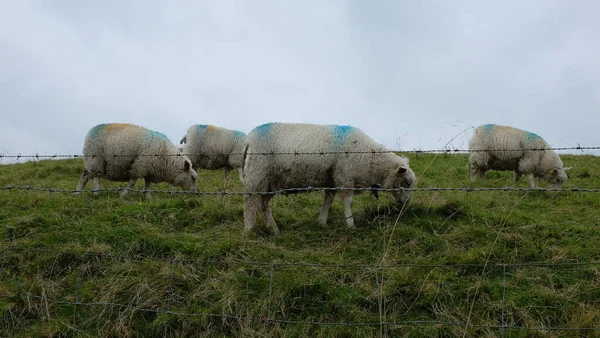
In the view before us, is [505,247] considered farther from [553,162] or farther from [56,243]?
[553,162]

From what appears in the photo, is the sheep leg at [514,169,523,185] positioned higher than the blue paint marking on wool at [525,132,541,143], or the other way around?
the blue paint marking on wool at [525,132,541,143]

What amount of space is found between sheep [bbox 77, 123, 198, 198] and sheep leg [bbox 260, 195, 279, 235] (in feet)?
13.2

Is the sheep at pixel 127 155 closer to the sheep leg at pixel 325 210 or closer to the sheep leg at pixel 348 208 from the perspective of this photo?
the sheep leg at pixel 325 210

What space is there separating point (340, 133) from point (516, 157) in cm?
696

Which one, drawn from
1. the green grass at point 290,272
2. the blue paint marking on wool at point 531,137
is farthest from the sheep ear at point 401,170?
the blue paint marking on wool at point 531,137

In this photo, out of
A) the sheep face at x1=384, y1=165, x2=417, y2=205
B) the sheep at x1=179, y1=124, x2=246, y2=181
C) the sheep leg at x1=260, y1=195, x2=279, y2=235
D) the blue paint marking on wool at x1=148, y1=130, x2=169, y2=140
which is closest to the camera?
the sheep leg at x1=260, y1=195, x2=279, y2=235

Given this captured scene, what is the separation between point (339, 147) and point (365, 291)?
3180 millimetres

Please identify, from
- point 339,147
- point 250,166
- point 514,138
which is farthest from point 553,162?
point 250,166

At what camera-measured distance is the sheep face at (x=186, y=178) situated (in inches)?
465

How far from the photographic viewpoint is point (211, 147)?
15.3 m

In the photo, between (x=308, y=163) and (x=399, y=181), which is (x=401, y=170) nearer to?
(x=399, y=181)

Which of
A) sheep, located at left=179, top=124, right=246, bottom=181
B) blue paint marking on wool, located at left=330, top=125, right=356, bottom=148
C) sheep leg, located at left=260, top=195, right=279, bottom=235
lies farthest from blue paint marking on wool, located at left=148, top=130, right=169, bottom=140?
blue paint marking on wool, located at left=330, top=125, right=356, bottom=148

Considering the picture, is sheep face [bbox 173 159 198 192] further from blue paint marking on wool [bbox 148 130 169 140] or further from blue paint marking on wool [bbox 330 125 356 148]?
blue paint marking on wool [bbox 330 125 356 148]

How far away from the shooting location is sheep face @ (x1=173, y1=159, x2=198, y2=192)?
1180 cm
